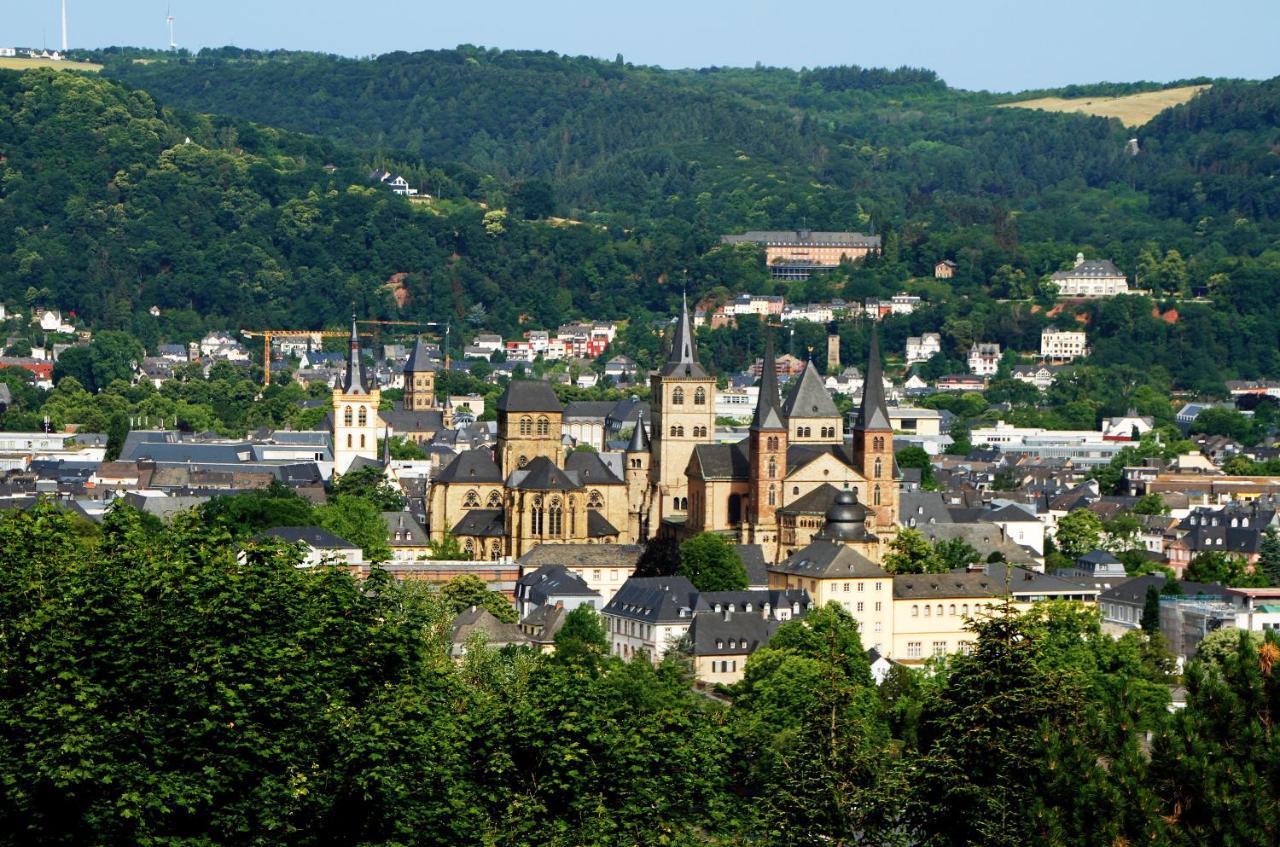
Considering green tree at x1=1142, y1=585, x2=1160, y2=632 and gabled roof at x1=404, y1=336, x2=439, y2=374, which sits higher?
gabled roof at x1=404, y1=336, x2=439, y2=374

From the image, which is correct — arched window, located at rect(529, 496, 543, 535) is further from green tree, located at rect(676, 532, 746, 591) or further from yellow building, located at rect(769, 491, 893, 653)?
yellow building, located at rect(769, 491, 893, 653)

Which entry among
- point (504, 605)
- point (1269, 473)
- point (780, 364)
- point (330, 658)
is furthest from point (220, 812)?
point (780, 364)

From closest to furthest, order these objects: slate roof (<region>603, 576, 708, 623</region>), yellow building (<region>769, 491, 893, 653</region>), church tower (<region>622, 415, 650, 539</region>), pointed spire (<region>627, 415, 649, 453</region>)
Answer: slate roof (<region>603, 576, 708, 623</region>)
yellow building (<region>769, 491, 893, 653</region>)
church tower (<region>622, 415, 650, 539</region>)
pointed spire (<region>627, 415, 649, 453</region>)

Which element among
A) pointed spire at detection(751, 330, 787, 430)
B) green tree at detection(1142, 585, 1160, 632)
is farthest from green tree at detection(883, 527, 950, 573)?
green tree at detection(1142, 585, 1160, 632)

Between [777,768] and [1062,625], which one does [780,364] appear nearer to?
[1062,625]

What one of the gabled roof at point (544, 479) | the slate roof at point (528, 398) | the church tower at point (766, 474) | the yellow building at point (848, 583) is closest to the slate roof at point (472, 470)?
the slate roof at point (528, 398)

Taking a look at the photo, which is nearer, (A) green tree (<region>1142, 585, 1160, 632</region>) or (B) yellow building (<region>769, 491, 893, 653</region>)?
(B) yellow building (<region>769, 491, 893, 653</region>)

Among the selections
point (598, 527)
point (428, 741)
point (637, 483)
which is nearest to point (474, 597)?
point (598, 527)
